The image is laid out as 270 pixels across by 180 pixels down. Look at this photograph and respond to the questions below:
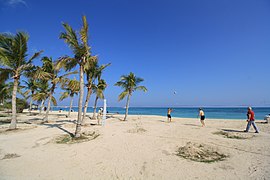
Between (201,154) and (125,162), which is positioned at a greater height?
(201,154)

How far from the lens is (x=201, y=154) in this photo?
5.42m

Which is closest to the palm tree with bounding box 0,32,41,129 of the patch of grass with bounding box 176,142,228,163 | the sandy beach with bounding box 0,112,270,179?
the sandy beach with bounding box 0,112,270,179

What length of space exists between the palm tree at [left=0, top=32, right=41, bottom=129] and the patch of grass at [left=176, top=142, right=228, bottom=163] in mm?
12312

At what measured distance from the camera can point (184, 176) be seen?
13.0 ft

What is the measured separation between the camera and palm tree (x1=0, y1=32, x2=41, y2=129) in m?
10.1

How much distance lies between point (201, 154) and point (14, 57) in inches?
547

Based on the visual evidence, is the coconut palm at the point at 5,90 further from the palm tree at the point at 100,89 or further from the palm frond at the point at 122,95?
the palm frond at the point at 122,95

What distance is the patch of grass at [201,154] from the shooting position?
5.04 m

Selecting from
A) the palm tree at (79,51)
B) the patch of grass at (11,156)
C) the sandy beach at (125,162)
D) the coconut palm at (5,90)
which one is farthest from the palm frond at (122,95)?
the coconut palm at (5,90)

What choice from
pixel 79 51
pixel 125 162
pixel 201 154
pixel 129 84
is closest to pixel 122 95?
pixel 129 84

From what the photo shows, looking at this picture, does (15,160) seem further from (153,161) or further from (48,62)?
(48,62)

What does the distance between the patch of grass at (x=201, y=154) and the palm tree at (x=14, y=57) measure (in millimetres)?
12312

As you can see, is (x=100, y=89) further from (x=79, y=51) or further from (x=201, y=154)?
(x=201, y=154)

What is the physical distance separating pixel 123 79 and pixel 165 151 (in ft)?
47.1
